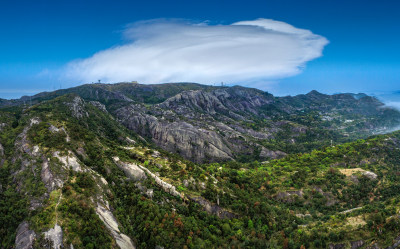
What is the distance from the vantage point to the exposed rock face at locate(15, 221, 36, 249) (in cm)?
3517

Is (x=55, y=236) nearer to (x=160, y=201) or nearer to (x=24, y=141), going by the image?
(x=160, y=201)

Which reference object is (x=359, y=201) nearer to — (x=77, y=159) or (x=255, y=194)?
(x=255, y=194)

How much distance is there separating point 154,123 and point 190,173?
5141 inches

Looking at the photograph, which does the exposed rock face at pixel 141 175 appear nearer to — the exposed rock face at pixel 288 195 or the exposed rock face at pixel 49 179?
the exposed rock face at pixel 49 179

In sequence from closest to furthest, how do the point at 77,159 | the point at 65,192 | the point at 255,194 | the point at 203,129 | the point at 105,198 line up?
the point at 65,192 < the point at 105,198 < the point at 77,159 < the point at 255,194 < the point at 203,129

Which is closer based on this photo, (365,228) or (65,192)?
(65,192)

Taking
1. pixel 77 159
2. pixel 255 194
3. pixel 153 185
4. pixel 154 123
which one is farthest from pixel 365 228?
pixel 154 123

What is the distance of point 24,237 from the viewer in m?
36.4

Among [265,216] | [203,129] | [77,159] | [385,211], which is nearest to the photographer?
[385,211]

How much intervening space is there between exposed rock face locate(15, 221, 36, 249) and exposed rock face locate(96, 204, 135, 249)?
35.8 ft

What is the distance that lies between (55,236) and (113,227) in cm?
1039

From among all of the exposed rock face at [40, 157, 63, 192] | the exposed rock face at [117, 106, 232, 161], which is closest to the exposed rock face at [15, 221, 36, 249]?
the exposed rock face at [40, 157, 63, 192]

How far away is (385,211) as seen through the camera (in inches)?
2136

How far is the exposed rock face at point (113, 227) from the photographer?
40713mm
